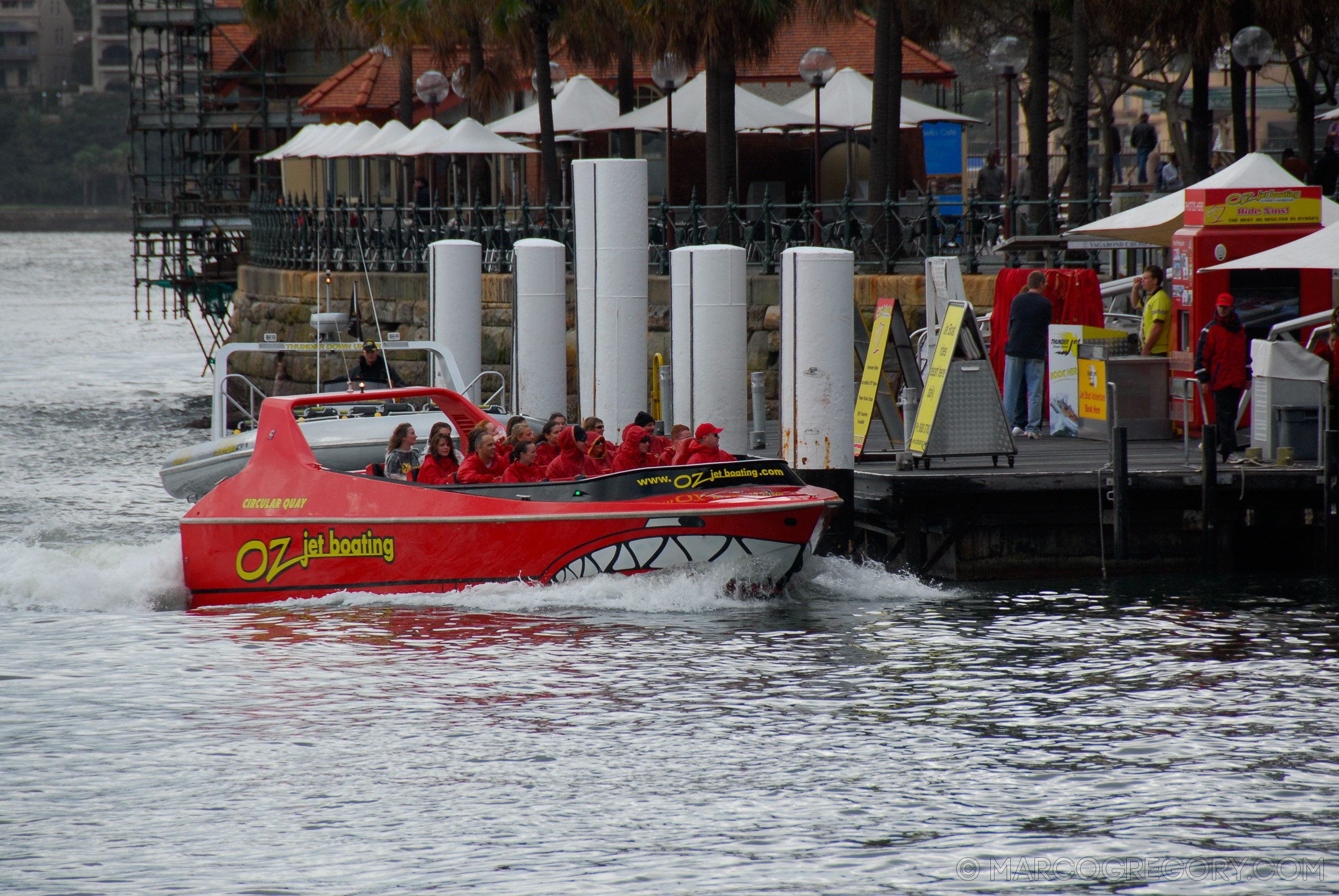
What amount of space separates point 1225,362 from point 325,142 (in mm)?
22932

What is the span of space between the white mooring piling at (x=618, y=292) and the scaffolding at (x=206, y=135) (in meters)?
26.4

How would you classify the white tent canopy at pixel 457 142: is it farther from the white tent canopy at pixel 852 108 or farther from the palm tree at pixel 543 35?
the white tent canopy at pixel 852 108

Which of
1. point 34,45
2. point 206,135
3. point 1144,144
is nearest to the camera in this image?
point 1144,144

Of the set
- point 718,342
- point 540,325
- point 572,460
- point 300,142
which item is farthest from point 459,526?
point 300,142

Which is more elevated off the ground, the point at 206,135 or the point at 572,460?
the point at 206,135

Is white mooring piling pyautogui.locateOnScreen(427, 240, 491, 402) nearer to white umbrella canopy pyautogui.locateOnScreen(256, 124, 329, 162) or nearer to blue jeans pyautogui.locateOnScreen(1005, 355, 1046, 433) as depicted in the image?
blue jeans pyautogui.locateOnScreen(1005, 355, 1046, 433)

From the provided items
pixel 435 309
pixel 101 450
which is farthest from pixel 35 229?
pixel 435 309

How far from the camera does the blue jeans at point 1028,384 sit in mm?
17625

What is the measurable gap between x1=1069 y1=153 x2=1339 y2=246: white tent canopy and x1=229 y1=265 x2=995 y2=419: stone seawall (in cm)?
219

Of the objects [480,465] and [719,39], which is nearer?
[480,465]

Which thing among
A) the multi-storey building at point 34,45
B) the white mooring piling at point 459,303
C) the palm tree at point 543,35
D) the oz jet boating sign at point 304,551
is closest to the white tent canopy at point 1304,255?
the oz jet boating sign at point 304,551

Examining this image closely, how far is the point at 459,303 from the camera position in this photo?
19.2m

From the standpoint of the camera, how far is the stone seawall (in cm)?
2145

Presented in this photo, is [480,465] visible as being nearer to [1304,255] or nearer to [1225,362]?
[1225,362]
